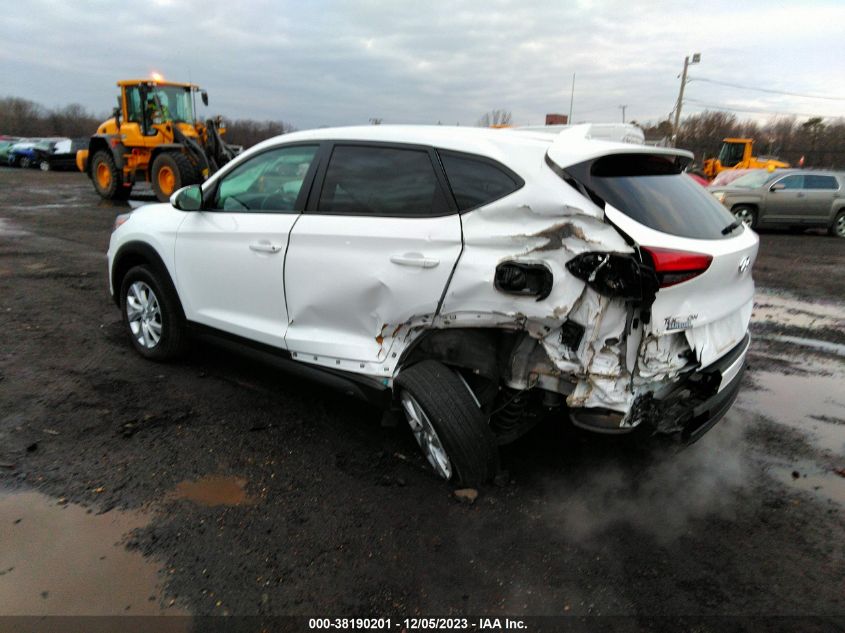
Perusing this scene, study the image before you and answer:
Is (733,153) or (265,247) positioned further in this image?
(733,153)

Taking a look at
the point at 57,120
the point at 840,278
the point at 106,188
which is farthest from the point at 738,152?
the point at 57,120

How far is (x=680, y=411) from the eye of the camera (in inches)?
110

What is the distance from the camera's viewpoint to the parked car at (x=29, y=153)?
95.8 ft

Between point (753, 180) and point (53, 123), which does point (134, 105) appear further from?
point (53, 123)

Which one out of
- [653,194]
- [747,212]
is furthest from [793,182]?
[653,194]

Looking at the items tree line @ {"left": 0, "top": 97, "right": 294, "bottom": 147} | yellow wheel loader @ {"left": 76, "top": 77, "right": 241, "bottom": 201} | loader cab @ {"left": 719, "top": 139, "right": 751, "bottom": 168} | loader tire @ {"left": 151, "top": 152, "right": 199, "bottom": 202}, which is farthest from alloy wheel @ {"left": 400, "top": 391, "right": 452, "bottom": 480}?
tree line @ {"left": 0, "top": 97, "right": 294, "bottom": 147}

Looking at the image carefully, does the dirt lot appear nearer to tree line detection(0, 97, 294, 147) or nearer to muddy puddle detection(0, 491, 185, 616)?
muddy puddle detection(0, 491, 185, 616)

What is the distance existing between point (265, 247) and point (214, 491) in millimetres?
1429

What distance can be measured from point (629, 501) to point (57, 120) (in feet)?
229

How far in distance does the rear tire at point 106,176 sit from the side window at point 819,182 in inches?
684

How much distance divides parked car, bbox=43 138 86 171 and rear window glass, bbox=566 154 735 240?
31807 mm

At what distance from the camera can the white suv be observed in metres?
2.61

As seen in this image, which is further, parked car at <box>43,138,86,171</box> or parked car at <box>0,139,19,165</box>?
parked car at <box>0,139,19,165</box>

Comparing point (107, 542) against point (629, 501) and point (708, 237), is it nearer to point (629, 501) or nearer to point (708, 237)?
point (629, 501)
